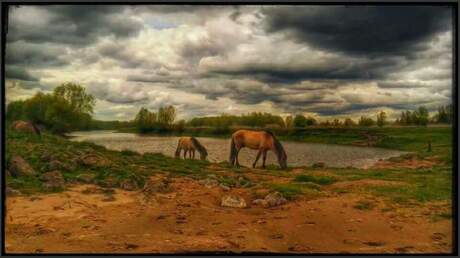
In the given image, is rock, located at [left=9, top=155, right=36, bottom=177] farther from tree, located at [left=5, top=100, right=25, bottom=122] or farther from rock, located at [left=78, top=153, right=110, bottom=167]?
rock, located at [left=78, top=153, right=110, bottom=167]

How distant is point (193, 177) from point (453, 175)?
363 centimetres

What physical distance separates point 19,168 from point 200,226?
8.54 ft

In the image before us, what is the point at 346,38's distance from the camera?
6.30 m

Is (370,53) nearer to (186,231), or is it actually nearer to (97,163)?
(186,231)

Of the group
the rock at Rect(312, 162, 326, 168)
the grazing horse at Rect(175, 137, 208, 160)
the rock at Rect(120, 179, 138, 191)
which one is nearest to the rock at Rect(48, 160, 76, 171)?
the rock at Rect(120, 179, 138, 191)

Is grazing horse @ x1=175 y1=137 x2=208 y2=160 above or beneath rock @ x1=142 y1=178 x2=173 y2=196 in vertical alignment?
above

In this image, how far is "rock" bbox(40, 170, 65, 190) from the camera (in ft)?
20.3

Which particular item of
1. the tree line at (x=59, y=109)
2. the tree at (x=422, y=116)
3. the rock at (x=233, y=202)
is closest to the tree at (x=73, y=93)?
the tree line at (x=59, y=109)

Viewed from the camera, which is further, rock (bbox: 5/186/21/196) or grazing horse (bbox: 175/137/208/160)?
grazing horse (bbox: 175/137/208/160)

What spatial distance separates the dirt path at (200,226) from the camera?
6.00m

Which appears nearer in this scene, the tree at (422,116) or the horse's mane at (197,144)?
the tree at (422,116)

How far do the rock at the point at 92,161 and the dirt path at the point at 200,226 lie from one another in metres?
0.35

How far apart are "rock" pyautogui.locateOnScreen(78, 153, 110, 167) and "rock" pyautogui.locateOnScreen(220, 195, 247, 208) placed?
1.74m

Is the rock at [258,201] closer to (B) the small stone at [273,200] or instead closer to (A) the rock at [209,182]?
(B) the small stone at [273,200]
